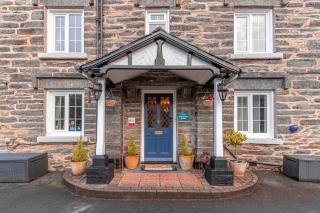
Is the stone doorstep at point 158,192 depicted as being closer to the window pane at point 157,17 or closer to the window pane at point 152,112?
the window pane at point 152,112

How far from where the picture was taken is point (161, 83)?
696cm

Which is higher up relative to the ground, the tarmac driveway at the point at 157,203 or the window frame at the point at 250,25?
the window frame at the point at 250,25

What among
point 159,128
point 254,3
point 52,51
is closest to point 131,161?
point 159,128

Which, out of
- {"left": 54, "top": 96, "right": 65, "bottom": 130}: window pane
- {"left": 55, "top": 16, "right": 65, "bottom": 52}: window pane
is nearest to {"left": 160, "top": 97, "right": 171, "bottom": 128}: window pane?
{"left": 54, "top": 96, "right": 65, "bottom": 130}: window pane

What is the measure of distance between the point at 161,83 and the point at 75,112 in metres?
3.12

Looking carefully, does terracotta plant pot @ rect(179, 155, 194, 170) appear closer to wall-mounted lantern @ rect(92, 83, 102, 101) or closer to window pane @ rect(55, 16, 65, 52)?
wall-mounted lantern @ rect(92, 83, 102, 101)

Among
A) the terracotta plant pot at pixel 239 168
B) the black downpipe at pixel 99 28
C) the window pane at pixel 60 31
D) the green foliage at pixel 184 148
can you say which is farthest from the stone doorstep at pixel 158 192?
the window pane at pixel 60 31

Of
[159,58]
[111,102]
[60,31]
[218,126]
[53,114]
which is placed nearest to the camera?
[159,58]

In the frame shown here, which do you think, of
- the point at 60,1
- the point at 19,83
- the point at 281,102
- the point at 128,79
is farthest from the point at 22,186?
the point at 281,102

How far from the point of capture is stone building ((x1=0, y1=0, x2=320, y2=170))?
277 inches

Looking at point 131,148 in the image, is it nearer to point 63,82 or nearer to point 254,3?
point 63,82

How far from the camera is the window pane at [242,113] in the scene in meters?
7.34

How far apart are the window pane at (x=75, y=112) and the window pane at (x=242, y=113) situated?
17.7 ft

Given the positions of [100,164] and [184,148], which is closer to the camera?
[100,164]
